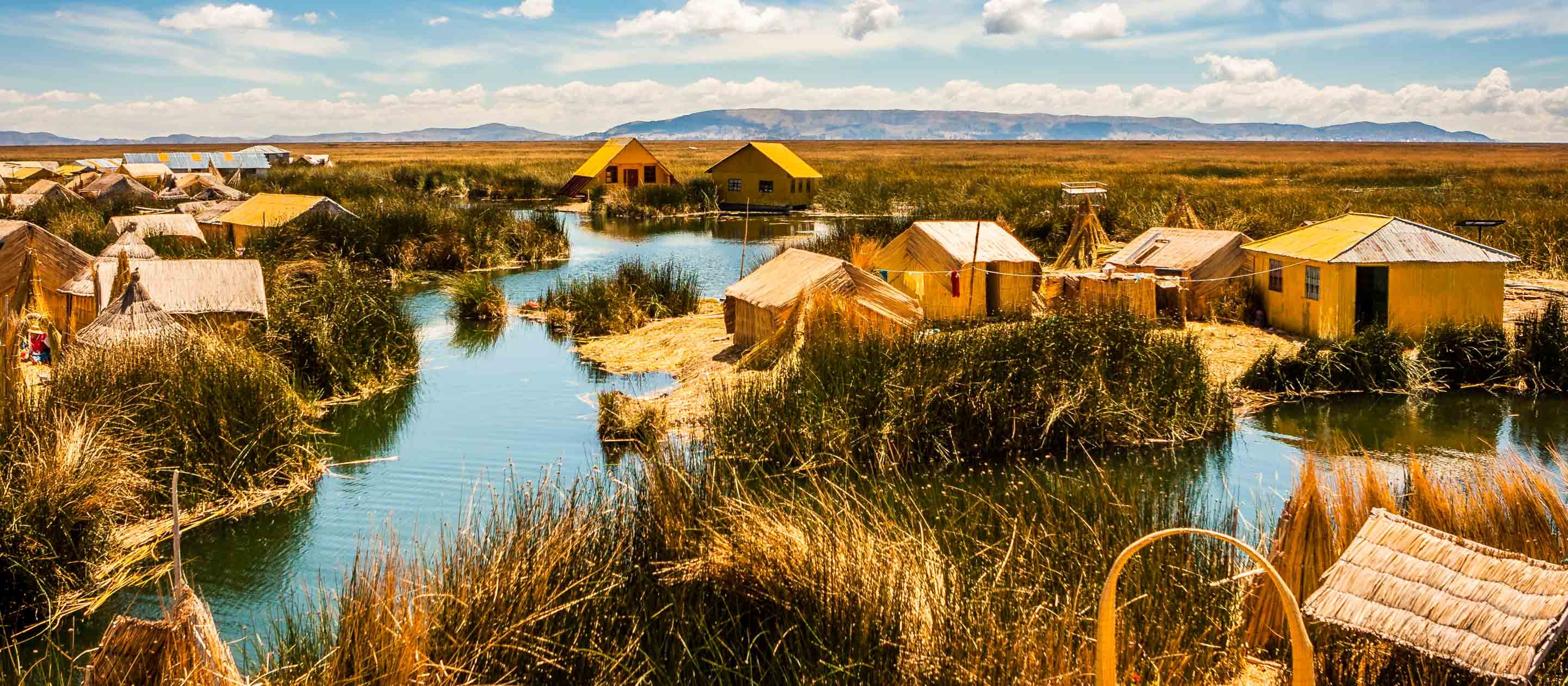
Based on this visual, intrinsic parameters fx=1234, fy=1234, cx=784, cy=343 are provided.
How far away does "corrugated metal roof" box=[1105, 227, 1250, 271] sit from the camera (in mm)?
16000

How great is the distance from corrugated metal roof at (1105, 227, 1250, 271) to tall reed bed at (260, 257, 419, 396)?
31.2 feet

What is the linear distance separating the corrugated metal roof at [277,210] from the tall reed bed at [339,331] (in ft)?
25.6

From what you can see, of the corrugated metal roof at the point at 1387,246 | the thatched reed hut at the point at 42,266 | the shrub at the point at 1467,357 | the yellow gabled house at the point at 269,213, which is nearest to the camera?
the shrub at the point at 1467,357

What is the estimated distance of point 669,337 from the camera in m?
15.0

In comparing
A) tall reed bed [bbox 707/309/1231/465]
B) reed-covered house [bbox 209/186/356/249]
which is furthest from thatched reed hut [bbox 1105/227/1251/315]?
reed-covered house [bbox 209/186/356/249]

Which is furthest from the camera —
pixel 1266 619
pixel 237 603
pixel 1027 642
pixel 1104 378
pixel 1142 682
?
pixel 1104 378

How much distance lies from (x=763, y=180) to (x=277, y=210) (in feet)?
76.3

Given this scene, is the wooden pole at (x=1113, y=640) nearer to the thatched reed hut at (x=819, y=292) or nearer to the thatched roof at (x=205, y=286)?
the thatched reed hut at (x=819, y=292)

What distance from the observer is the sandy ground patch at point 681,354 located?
11.1 meters

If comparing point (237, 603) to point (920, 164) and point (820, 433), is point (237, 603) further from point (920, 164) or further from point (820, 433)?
point (920, 164)

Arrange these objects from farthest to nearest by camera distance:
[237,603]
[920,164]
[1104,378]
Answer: [920,164] < [1104,378] < [237,603]

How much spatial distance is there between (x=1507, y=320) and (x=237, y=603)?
14.2 meters

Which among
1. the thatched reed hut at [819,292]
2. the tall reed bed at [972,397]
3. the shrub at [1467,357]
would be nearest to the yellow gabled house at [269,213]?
the thatched reed hut at [819,292]

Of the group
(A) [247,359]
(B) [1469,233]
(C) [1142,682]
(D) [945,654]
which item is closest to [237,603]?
(A) [247,359]
